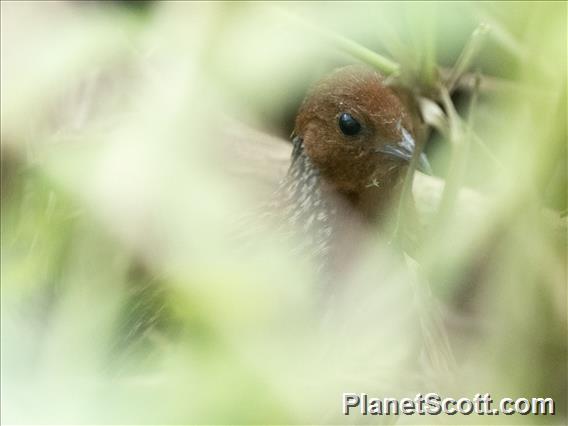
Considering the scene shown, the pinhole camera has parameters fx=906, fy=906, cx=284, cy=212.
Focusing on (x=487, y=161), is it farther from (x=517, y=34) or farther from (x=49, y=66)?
(x=49, y=66)

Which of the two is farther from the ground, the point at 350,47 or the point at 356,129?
the point at 350,47

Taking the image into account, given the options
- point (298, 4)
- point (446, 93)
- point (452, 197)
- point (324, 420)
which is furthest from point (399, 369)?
point (298, 4)

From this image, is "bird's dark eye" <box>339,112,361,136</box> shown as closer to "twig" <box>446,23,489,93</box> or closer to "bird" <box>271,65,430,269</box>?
"bird" <box>271,65,430,269</box>

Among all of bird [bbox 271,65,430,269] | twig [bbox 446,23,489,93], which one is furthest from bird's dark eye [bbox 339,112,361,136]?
twig [bbox 446,23,489,93]

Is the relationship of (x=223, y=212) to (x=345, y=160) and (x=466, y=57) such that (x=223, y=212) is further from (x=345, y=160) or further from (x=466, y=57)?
(x=466, y=57)

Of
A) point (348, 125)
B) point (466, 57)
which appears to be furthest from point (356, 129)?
point (466, 57)

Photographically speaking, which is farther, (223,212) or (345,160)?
(345,160)

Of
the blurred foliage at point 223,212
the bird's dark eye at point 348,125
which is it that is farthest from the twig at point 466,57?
the bird's dark eye at point 348,125
